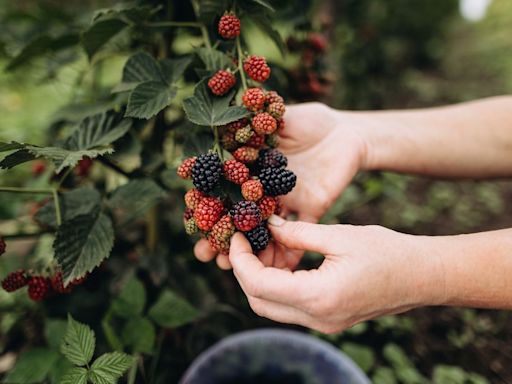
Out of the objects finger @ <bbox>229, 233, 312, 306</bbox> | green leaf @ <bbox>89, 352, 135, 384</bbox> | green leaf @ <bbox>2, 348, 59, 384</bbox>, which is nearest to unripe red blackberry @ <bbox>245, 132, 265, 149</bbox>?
finger @ <bbox>229, 233, 312, 306</bbox>

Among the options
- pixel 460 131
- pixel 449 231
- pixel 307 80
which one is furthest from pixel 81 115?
pixel 449 231

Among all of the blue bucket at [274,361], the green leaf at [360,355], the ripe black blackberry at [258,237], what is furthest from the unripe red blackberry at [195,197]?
the green leaf at [360,355]

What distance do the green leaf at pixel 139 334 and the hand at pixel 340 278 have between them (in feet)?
1.33

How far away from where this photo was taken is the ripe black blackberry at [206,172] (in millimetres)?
755

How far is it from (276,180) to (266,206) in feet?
0.23

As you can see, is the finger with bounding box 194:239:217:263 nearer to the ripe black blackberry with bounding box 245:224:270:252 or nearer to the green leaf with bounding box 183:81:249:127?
the ripe black blackberry with bounding box 245:224:270:252

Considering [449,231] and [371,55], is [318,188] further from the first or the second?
[371,55]

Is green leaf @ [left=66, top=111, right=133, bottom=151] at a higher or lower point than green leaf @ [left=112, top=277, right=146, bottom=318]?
higher

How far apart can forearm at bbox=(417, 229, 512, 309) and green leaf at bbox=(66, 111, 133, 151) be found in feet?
2.48

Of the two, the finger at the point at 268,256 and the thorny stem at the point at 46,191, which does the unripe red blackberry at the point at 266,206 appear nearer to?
the finger at the point at 268,256

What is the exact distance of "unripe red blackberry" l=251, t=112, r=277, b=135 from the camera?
0.80m

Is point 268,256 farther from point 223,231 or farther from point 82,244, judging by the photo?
point 82,244

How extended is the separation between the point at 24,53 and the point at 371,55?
2.62 meters

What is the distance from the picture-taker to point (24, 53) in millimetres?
1101
